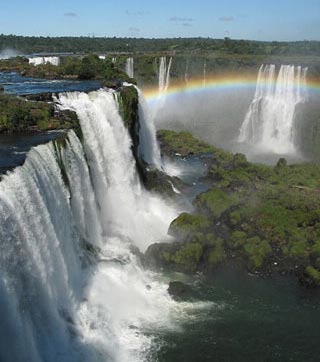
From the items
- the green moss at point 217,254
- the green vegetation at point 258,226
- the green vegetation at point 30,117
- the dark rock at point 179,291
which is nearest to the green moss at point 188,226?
the green vegetation at point 258,226

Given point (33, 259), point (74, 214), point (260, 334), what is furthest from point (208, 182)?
point (33, 259)

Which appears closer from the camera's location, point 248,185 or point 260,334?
point 260,334

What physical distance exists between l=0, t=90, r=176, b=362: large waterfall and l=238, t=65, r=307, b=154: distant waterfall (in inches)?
770

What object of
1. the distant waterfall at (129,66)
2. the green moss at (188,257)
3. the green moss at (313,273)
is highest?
the distant waterfall at (129,66)

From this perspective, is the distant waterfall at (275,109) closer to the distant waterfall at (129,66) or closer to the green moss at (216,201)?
the distant waterfall at (129,66)

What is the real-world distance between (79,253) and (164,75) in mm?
35318

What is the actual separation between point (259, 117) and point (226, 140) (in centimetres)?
337

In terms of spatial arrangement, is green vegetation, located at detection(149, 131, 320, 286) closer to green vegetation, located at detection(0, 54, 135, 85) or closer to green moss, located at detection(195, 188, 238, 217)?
green moss, located at detection(195, 188, 238, 217)

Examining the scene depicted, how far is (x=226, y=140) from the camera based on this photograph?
135 feet

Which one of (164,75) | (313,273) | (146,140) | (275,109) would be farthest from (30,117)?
(164,75)

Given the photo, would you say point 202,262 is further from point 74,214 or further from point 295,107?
point 295,107

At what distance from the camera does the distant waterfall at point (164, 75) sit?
4794 cm

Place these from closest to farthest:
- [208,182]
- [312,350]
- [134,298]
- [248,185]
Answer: [312,350], [134,298], [248,185], [208,182]

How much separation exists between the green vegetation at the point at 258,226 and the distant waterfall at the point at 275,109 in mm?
11902
